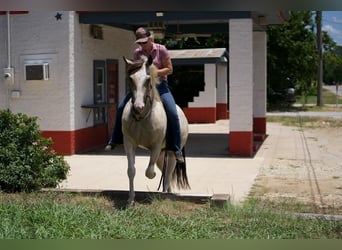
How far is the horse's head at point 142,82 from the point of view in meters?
6.14

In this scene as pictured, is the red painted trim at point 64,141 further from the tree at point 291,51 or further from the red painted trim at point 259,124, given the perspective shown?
the tree at point 291,51

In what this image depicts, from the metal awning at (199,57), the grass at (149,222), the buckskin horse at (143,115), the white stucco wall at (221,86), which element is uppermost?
the metal awning at (199,57)

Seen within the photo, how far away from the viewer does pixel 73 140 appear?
13.2 meters

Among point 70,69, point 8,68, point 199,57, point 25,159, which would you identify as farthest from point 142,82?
point 199,57

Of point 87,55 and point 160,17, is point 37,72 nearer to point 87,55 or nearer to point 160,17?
point 87,55

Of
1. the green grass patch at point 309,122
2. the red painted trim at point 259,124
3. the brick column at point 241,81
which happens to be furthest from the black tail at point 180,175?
the green grass patch at point 309,122

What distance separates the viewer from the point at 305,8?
3855mm

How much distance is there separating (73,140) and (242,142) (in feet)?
12.9

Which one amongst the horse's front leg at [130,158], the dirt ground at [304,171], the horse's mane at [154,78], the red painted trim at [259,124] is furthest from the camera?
the red painted trim at [259,124]

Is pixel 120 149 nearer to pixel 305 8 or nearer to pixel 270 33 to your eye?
pixel 305 8

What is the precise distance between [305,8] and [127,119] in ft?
10.1

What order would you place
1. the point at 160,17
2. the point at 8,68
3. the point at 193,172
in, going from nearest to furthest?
1. the point at 193,172
2. the point at 160,17
3. the point at 8,68

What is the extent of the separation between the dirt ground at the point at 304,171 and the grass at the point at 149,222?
1.50 m
